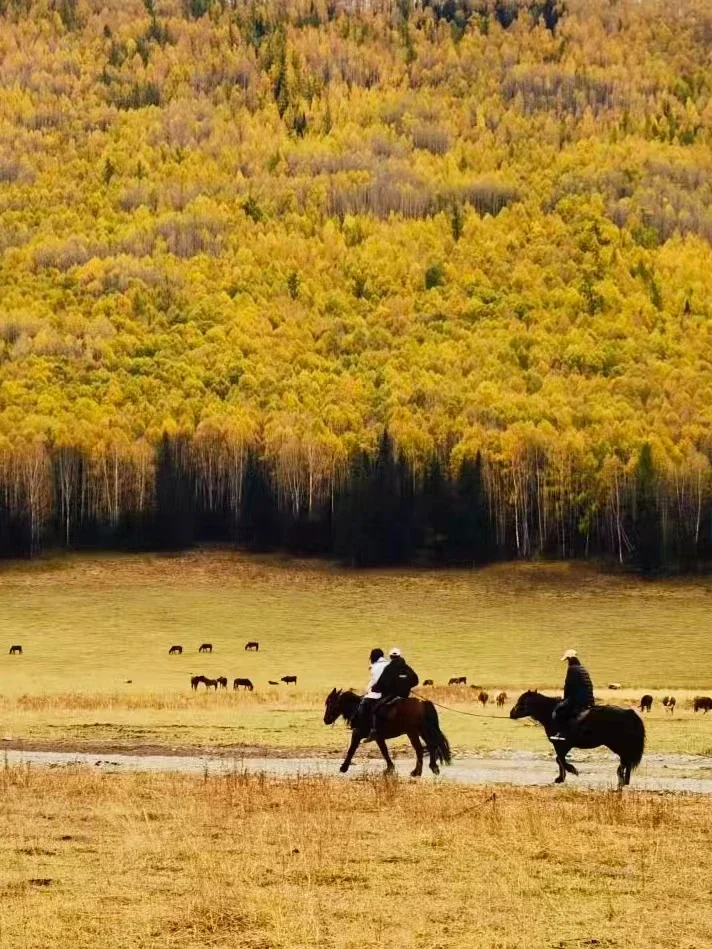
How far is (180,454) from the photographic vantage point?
147250 millimetres

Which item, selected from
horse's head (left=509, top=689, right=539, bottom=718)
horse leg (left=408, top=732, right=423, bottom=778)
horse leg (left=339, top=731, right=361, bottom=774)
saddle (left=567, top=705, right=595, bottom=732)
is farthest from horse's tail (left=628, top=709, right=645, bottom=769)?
horse leg (left=339, top=731, right=361, bottom=774)

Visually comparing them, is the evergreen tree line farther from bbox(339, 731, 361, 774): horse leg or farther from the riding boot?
bbox(339, 731, 361, 774): horse leg

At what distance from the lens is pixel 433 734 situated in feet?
99.8

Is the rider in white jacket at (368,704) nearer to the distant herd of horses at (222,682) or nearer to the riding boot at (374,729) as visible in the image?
the riding boot at (374,729)

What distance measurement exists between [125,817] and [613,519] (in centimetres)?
11086

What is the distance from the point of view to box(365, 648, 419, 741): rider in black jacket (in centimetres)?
3039

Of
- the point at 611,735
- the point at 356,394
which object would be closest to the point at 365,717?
the point at 611,735

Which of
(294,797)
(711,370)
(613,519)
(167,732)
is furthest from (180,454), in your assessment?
(294,797)

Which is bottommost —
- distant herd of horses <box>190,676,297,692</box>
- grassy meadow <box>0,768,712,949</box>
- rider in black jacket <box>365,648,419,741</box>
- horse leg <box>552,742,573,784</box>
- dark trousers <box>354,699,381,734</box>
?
distant herd of horses <box>190,676,297,692</box>

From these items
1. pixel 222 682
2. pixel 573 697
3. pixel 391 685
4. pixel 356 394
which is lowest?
pixel 222 682

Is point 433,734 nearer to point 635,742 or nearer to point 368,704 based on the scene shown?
point 368,704

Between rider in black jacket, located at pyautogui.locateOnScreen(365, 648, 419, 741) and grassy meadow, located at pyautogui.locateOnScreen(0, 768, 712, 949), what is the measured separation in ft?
9.15

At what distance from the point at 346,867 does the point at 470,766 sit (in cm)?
1380

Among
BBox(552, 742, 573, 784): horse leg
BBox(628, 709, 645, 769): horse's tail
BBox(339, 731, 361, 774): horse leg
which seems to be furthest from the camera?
BBox(339, 731, 361, 774): horse leg
